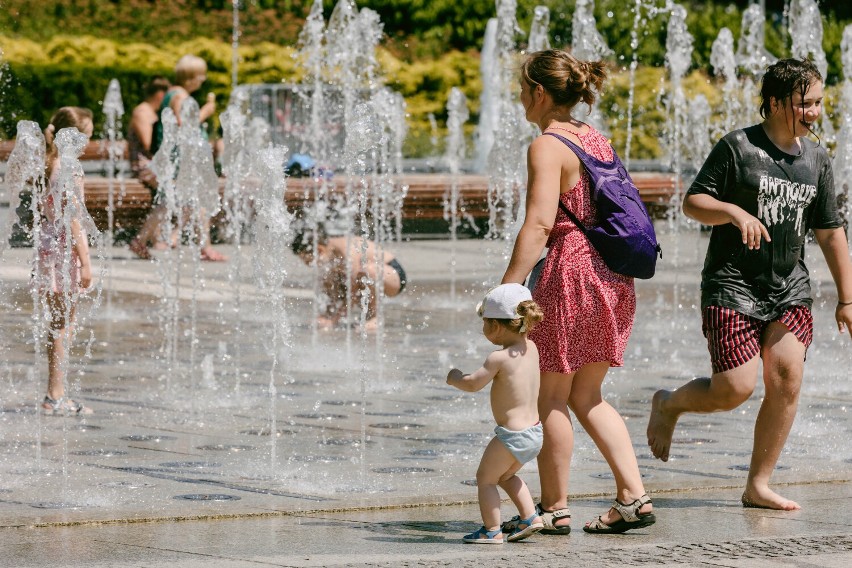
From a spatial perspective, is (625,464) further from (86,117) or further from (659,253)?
(86,117)

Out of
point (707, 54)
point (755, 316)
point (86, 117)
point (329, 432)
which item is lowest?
point (329, 432)

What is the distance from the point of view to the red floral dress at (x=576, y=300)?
5.13 m

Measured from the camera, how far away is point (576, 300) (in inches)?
202

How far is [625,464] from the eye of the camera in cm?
522

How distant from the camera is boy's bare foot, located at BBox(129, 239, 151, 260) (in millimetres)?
14781

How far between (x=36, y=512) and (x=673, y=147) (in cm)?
1824

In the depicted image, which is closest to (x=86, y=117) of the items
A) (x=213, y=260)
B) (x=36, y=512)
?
(x=36, y=512)

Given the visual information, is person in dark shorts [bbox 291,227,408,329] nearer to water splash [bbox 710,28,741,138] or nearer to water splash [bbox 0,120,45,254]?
water splash [bbox 0,120,45,254]

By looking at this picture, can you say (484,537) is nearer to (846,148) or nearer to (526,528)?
(526,528)

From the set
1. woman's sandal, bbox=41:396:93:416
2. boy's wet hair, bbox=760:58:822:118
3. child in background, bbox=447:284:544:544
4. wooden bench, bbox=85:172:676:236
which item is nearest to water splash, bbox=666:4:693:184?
wooden bench, bbox=85:172:676:236

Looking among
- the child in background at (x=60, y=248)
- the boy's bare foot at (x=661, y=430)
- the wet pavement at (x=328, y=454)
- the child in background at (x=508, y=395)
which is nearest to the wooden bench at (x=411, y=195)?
the wet pavement at (x=328, y=454)

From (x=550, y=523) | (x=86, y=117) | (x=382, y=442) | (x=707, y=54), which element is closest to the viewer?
(x=550, y=523)

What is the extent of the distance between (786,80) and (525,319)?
127 centimetres

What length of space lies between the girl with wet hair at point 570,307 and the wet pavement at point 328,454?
14 cm
